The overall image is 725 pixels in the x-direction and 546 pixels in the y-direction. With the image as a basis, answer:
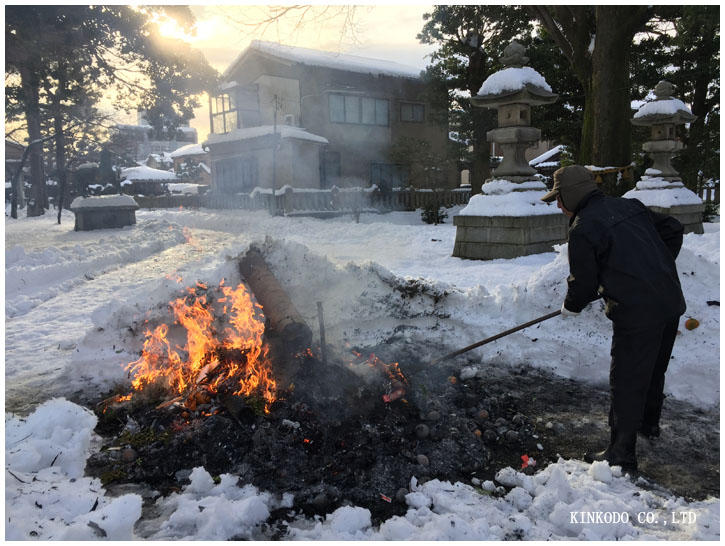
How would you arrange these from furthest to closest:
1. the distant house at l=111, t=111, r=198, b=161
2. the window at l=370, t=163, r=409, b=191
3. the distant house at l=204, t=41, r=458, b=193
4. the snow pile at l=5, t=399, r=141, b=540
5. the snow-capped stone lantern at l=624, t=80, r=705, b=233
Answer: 1. the distant house at l=111, t=111, r=198, b=161
2. the window at l=370, t=163, r=409, b=191
3. the distant house at l=204, t=41, r=458, b=193
4. the snow-capped stone lantern at l=624, t=80, r=705, b=233
5. the snow pile at l=5, t=399, r=141, b=540

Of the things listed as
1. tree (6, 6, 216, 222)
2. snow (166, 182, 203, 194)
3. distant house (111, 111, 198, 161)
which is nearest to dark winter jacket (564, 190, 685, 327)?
tree (6, 6, 216, 222)

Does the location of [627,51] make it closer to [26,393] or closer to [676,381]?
[676,381]

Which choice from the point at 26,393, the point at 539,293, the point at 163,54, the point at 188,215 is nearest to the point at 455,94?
the point at 163,54

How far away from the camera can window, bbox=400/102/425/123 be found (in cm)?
2611

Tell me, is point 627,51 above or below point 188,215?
above

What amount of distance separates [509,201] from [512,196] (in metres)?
0.16

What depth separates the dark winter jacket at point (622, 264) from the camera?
2936 millimetres

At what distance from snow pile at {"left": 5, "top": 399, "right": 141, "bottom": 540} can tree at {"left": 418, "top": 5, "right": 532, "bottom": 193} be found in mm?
18870

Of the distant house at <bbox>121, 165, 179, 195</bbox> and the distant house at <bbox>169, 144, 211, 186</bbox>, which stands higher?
the distant house at <bbox>169, 144, 211, 186</bbox>

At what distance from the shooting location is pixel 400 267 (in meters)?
8.96

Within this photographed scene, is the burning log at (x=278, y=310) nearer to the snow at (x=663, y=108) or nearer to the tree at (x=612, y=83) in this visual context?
the tree at (x=612, y=83)

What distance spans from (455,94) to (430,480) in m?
19.7

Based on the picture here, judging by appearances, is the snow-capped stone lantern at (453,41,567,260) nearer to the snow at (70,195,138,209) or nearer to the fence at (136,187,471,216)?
the fence at (136,187,471,216)

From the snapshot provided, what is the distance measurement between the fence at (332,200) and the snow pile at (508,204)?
8.69 metres
